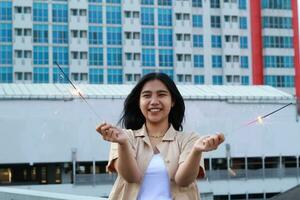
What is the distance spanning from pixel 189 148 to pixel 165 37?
63.5 metres

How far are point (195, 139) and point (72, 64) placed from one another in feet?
199

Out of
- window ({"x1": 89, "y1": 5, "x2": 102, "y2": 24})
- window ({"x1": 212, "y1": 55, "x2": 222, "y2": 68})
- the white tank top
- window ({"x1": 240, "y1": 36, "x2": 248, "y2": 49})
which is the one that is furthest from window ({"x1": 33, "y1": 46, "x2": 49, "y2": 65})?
the white tank top

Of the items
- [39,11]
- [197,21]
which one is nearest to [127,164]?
[39,11]

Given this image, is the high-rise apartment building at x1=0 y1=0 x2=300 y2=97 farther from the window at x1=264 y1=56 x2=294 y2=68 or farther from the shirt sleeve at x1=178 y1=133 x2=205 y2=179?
the shirt sleeve at x1=178 y1=133 x2=205 y2=179

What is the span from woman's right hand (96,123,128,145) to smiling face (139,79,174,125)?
276 mm

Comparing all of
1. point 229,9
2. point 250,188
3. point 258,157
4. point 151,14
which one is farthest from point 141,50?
point 250,188

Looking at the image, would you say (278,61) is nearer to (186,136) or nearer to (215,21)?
(215,21)

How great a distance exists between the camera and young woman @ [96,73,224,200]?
2539mm

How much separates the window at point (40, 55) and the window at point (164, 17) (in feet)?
40.7

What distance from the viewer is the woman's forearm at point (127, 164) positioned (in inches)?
100

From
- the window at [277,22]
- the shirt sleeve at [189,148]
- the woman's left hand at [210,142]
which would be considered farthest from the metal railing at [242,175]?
the woman's left hand at [210,142]

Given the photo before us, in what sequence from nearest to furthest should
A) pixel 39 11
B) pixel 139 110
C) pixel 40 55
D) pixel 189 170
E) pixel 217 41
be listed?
pixel 189 170, pixel 139 110, pixel 40 55, pixel 39 11, pixel 217 41

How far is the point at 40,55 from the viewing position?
6247cm

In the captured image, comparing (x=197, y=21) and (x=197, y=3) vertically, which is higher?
(x=197, y=3)
